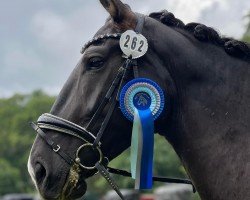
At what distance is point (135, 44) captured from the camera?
16.2 feet

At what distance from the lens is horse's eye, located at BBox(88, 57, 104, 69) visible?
196 inches

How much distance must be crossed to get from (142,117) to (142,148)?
24 centimetres

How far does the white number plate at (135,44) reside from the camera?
4.95 meters

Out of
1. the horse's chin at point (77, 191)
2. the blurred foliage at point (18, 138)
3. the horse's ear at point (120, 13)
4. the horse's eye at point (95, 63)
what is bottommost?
the blurred foliage at point (18, 138)

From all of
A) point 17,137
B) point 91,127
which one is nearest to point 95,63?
point 91,127

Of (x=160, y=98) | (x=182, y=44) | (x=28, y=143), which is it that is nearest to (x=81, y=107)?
(x=160, y=98)

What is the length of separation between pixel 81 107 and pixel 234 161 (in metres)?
1.19

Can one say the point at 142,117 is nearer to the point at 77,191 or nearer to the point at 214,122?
the point at 214,122

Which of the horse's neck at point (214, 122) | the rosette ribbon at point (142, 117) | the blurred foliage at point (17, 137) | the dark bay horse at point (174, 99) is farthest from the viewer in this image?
the blurred foliage at point (17, 137)

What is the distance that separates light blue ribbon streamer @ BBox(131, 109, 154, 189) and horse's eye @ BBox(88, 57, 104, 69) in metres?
0.44

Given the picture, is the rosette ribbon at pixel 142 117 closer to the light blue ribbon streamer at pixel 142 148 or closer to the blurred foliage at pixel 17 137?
the light blue ribbon streamer at pixel 142 148

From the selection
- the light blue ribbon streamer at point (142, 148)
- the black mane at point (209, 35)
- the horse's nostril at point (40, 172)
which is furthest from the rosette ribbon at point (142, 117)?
the horse's nostril at point (40, 172)

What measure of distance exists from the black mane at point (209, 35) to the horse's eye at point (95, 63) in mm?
631

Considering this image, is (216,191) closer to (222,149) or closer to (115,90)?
(222,149)
